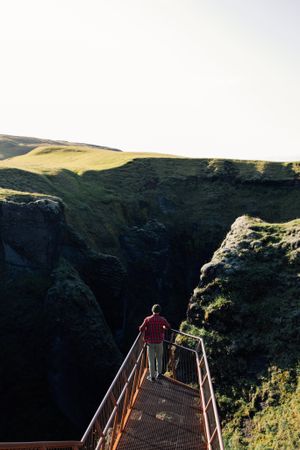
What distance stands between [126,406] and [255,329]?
10.3 metres

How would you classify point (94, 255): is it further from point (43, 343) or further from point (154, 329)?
point (154, 329)

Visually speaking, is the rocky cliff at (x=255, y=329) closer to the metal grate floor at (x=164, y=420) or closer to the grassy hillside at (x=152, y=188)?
the metal grate floor at (x=164, y=420)

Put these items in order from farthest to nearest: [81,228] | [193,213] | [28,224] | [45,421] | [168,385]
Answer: [193,213]
[81,228]
[28,224]
[45,421]
[168,385]

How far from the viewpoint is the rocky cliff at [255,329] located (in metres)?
17.0

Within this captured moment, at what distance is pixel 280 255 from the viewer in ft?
82.8

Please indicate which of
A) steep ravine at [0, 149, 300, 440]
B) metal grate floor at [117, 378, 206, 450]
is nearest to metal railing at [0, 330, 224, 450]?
metal grate floor at [117, 378, 206, 450]

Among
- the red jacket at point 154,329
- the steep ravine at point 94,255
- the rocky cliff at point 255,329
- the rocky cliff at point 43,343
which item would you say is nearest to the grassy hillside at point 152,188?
the steep ravine at point 94,255

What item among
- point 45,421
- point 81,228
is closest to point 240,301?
point 45,421

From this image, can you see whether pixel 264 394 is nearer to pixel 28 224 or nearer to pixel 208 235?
pixel 28 224

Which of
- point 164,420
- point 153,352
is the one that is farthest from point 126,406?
point 153,352

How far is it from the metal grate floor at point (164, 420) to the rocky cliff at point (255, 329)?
11.9 ft

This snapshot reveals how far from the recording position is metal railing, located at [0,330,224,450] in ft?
31.7

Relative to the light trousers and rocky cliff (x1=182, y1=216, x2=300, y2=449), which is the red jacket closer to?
the light trousers

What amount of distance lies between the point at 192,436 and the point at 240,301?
11.7m
